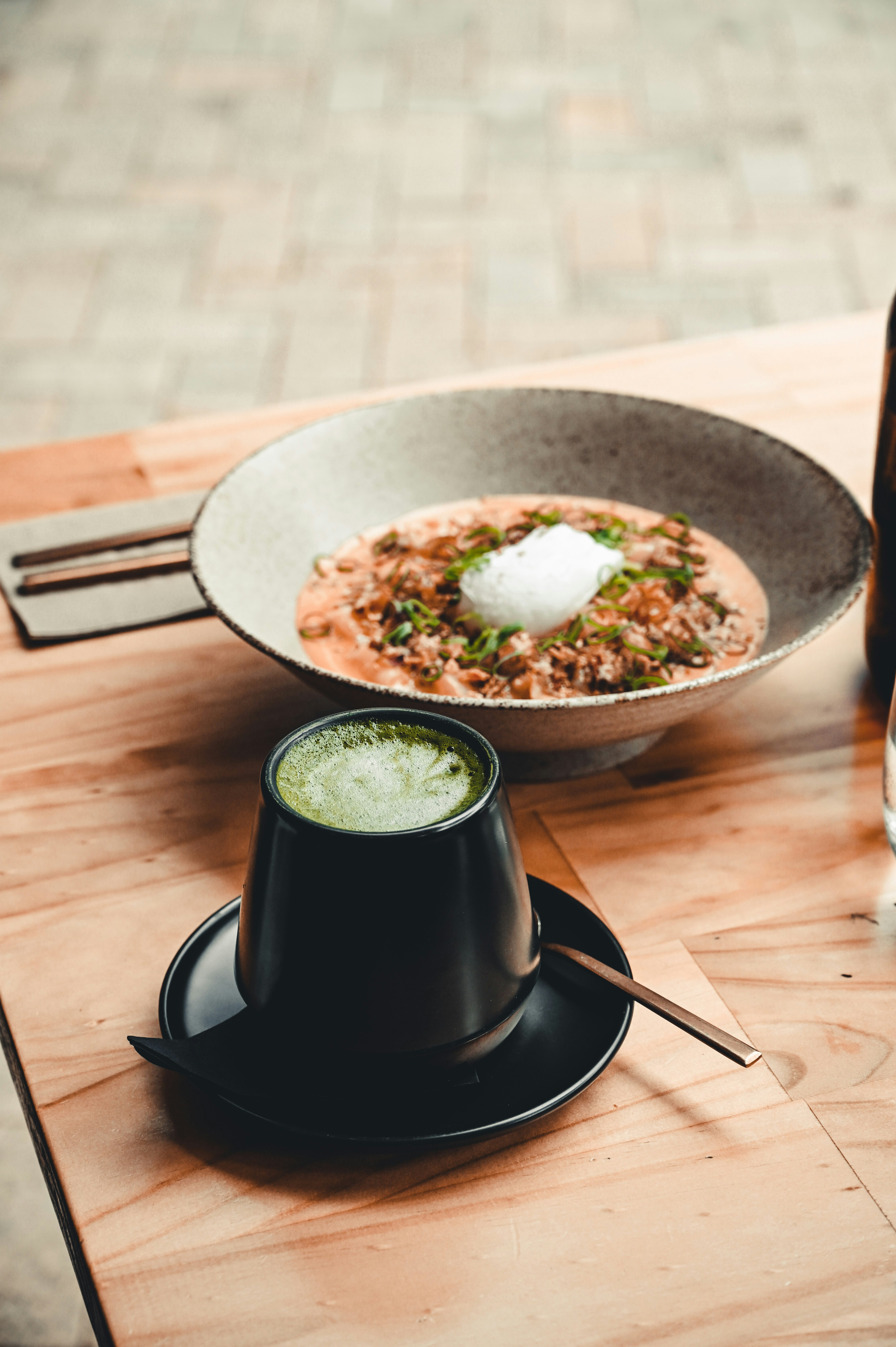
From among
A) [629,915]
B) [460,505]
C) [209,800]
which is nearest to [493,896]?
[629,915]

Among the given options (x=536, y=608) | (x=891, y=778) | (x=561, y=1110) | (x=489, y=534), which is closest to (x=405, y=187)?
(x=489, y=534)

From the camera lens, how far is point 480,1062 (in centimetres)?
49

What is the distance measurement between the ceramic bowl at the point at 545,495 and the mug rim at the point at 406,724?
0.10m

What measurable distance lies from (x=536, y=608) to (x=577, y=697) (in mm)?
82

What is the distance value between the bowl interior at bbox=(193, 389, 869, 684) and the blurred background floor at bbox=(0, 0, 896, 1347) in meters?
1.71

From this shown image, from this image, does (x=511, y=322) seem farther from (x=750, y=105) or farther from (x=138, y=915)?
(x=138, y=915)

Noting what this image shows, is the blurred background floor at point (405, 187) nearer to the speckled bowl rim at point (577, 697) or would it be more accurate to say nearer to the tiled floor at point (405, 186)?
the tiled floor at point (405, 186)

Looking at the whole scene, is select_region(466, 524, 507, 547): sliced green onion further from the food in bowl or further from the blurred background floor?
the blurred background floor

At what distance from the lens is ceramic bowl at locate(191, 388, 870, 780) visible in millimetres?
624

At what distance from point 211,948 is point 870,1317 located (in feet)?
1.00

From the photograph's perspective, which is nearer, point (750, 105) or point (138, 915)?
point (138, 915)

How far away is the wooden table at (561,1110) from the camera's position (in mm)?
451

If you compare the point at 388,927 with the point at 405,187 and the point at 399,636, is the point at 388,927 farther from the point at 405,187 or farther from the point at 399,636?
the point at 405,187

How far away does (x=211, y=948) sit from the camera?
1.85 ft
